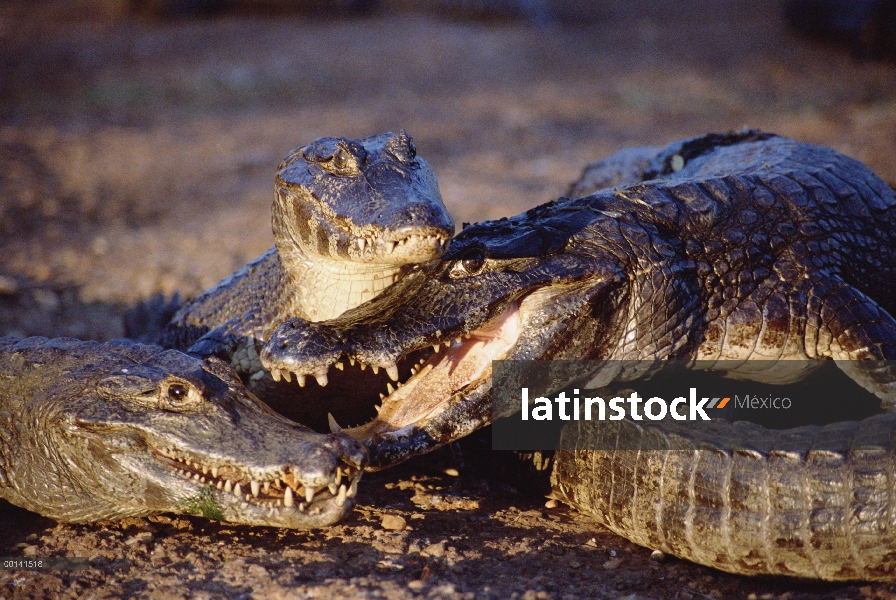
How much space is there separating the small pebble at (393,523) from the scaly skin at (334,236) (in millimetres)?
626

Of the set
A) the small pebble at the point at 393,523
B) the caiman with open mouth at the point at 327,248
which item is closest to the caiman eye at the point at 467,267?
the caiman with open mouth at the point at 327,248

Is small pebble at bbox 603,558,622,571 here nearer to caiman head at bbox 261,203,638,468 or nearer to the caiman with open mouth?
caiman head at bbox 261,203,638,468

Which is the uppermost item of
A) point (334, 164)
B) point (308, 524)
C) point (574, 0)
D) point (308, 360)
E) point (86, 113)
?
point (574, 0)

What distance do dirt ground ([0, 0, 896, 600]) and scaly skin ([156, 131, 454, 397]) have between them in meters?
0.72

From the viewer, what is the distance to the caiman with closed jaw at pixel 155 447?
2.64 meters

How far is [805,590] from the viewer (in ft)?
8.72

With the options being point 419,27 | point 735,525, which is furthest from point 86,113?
point 735,525

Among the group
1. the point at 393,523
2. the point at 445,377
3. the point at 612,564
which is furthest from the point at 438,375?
the point at 612,564

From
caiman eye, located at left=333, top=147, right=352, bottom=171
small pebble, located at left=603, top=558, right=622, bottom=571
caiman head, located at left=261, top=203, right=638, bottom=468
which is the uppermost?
caiman eye, located at left=333, top=147, right=352, bottom=171

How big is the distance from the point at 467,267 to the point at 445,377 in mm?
419

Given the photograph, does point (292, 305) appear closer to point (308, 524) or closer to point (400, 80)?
point (308, 524)

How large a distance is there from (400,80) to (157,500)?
9395 mm

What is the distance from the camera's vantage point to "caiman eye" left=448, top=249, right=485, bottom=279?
3045mm

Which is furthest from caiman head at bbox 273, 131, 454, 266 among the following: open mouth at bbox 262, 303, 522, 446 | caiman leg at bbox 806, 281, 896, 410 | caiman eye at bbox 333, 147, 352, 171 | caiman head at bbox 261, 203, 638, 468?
caiman leg at bbox 806, 281, 896, 410
